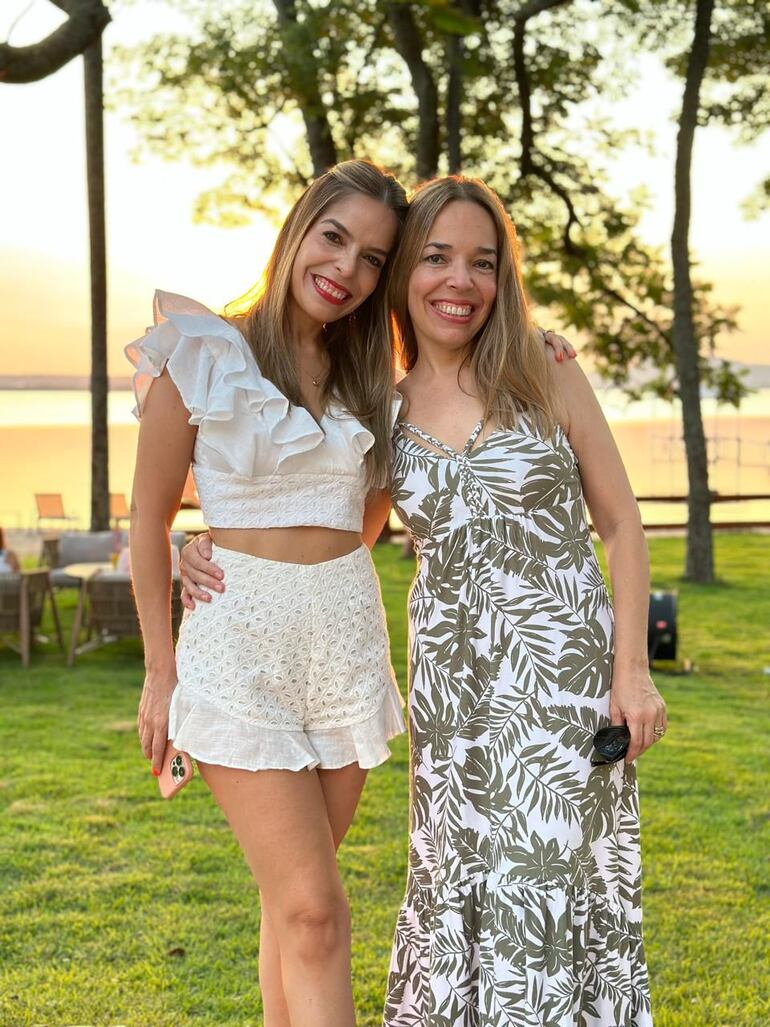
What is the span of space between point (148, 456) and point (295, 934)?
99cm

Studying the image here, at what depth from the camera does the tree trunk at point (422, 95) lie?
48.3ft

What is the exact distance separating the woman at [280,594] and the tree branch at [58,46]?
1.21 m

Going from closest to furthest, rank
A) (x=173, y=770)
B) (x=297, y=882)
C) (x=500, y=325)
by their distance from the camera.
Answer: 1. (x=297, y=882)
2. (x=173, y=770)
3. (x=500, y=325)

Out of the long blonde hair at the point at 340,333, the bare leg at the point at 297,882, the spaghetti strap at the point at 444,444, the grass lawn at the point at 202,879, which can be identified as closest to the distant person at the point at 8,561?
the grass lawn at the point at 202,879

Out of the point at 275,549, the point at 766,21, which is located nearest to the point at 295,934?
the point at 275,549

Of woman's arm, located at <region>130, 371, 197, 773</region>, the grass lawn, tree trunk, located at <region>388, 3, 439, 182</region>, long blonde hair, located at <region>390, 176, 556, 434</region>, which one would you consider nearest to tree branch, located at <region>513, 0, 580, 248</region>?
tree trunk, located at <region>388, 3, 439, 182</region>

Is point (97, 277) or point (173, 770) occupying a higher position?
point (97, 277)

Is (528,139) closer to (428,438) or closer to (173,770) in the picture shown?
(428,438)

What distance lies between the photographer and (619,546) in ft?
8.98

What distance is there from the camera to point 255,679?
246 centimetres

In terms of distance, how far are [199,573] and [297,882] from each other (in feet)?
2.10

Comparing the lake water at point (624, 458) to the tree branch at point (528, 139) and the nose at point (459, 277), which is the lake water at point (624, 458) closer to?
the tree branch at point (528, 139)

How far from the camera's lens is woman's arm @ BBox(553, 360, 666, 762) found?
8.66 ft

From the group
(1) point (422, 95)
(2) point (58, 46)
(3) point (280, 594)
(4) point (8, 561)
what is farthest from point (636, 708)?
(1) point (422, 95)
